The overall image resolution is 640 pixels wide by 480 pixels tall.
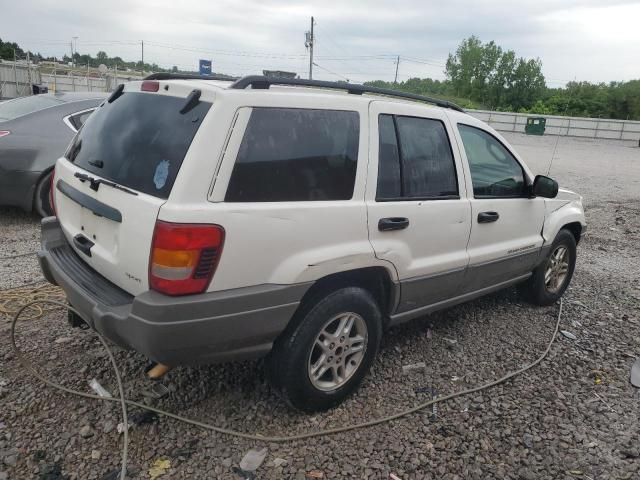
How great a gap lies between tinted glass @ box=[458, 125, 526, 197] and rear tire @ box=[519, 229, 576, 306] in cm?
94

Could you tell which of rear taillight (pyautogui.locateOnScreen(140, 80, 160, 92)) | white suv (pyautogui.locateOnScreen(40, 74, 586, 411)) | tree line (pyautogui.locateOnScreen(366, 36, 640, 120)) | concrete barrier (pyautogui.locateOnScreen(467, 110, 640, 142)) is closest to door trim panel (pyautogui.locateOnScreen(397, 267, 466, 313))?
white suv (pyautogui.locateOnScreen(40, 74, 586, 411))

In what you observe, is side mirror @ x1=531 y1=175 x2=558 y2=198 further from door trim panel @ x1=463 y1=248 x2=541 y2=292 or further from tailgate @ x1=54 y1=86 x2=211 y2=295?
tailgate @ x1=54 y1=86 x2=211 y2=295

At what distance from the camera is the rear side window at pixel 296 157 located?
2432mm

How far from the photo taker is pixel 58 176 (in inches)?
129

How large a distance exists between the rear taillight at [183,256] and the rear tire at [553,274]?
3.40m

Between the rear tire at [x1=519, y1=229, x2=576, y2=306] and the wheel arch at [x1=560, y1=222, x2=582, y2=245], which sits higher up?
the wheel arch at [x1=560, y1=222, x2=582, y2=245]

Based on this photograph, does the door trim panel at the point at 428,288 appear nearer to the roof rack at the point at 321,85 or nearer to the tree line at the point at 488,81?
the roof rack at the point at 321,85

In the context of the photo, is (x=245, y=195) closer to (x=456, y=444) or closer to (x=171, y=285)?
(x=171, y=285)

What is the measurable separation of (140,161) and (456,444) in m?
2.28

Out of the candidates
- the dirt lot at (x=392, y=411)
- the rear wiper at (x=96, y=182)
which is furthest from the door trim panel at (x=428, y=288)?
the rear wiper at (x=96, y=182)

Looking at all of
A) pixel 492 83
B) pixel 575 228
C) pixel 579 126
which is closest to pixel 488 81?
pixel 492 83

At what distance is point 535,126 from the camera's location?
40.1 m

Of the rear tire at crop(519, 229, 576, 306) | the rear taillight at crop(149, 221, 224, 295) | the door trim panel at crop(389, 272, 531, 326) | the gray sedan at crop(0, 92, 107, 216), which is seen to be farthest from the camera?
the gray sedan at crop(0, 92, 107, 216)

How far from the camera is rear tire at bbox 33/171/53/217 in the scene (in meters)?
5.97
